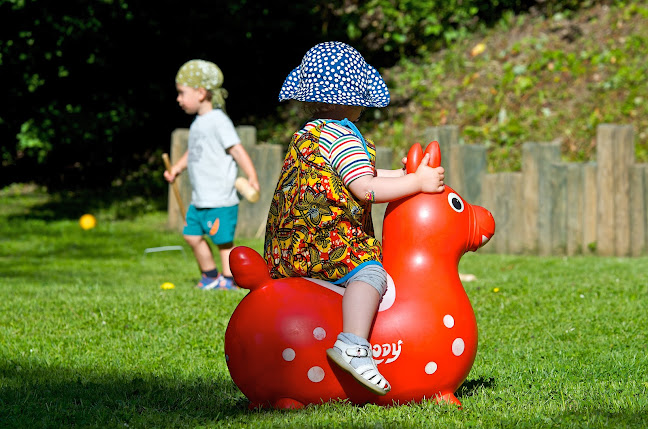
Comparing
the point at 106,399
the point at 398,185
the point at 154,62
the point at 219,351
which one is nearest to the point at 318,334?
the point at 398,185

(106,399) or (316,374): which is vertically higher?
(316,374)

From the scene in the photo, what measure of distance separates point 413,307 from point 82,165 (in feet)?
38.6

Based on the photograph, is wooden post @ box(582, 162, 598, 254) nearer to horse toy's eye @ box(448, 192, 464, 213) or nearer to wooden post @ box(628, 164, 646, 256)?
wooden post @ box(628, 164, 646, 256)

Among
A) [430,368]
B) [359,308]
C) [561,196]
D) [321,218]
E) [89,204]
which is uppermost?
[321,218]

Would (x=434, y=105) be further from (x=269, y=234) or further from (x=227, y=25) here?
(x=269, y=234)

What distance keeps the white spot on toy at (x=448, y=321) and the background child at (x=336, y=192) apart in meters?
0.29

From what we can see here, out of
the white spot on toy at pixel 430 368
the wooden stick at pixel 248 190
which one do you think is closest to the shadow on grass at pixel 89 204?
the wooden stick at pixel 248 190

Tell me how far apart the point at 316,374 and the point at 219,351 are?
5.32 feet

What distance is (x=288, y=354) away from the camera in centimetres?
362

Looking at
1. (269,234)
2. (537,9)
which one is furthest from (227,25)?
(269,234)

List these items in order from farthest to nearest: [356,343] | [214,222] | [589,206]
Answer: [589,206] < [214,222] < [356,343]

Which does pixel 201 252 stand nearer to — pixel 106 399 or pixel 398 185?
pixel 106 399

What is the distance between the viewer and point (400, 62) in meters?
14.1

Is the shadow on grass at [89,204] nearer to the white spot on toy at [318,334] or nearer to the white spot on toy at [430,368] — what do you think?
the white spot on toy at [318,334]
